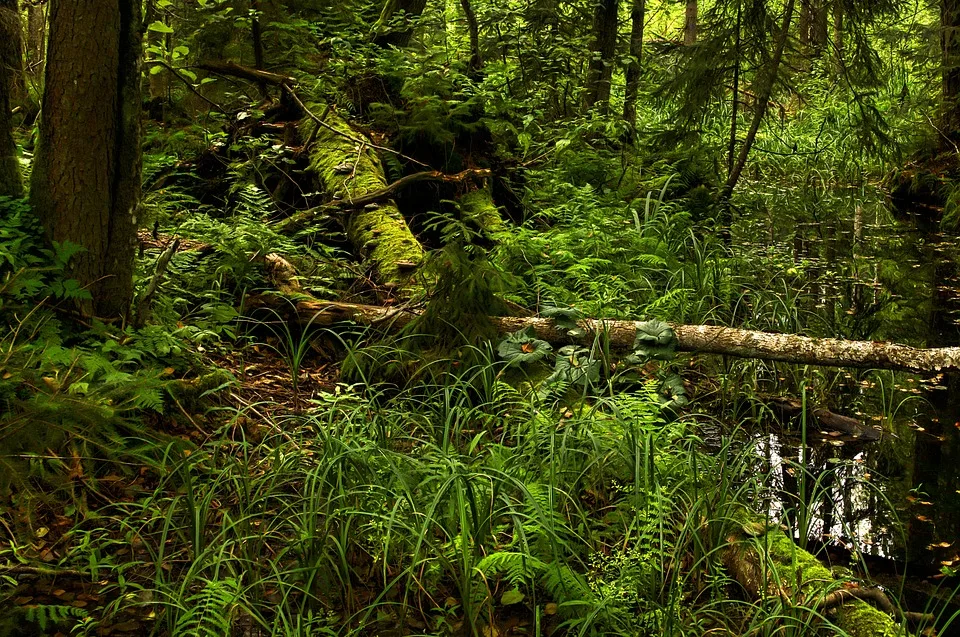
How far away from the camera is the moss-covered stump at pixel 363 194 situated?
20.3ft

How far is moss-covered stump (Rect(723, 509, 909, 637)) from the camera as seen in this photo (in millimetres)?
2908

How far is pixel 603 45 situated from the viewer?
988 centimetres

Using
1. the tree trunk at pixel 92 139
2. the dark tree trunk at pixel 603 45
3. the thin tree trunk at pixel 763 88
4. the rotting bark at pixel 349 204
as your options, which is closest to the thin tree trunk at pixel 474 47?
the dark tree trunk at pixel 603 45

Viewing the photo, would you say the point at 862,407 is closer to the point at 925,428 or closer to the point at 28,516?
the point at 925,428

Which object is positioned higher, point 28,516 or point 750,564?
point 28,516

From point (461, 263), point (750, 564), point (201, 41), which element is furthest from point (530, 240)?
point (201, 41)

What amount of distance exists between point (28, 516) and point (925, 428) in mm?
4927

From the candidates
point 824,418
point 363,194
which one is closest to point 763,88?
point 363,194

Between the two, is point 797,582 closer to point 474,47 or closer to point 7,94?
point 7,94

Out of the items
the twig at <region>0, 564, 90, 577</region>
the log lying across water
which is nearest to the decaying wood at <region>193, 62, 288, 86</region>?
the log lying across water

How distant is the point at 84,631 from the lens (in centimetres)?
267

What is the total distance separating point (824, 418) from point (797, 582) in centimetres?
233

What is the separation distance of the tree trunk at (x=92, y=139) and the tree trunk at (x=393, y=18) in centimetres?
538

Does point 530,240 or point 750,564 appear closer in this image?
point 750,564
